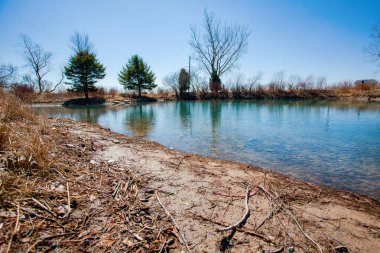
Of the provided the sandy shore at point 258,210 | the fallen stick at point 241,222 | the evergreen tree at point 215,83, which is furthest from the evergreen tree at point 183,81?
the fallen stick at point 241,222

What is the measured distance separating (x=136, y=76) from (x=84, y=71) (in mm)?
9011

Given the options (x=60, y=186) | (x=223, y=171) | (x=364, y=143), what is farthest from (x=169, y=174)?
(x=364, y=143)

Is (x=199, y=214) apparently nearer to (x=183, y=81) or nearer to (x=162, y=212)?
(x=162, y=212)

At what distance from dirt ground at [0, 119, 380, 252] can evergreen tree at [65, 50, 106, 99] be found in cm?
3258

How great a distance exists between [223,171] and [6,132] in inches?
133

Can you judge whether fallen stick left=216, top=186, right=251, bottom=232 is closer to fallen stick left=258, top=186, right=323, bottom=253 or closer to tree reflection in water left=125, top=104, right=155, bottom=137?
fallen stick left=258, top=186, right=323, bottom=253

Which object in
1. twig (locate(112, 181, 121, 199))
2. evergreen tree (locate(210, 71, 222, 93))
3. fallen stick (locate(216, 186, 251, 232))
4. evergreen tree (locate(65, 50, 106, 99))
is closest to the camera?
fallen stick (locate(216, 186, 251, 232))

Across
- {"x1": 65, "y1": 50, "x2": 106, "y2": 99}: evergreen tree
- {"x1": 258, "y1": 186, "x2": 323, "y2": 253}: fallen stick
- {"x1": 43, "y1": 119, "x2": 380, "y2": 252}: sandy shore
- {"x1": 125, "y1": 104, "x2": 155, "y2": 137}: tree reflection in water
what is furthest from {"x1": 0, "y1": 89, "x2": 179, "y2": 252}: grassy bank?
{"x1": 65, "y1": 50, "x2": 106, "y2": 99}: evergreen tree

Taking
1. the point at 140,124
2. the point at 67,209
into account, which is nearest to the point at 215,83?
the point at 140,124

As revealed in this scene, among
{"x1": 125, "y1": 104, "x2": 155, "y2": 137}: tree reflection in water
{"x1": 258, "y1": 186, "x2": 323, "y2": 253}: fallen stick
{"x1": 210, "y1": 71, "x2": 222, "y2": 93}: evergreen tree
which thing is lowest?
{"x1": 258, "y1": 186, "x2": 323, "y2": 253}: fallen stick

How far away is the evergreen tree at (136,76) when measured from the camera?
125 ft

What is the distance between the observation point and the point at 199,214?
2.42m

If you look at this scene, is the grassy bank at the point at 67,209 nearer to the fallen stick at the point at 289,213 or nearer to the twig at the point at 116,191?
the twig at the point at 116,191

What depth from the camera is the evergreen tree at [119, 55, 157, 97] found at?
38.2 m
